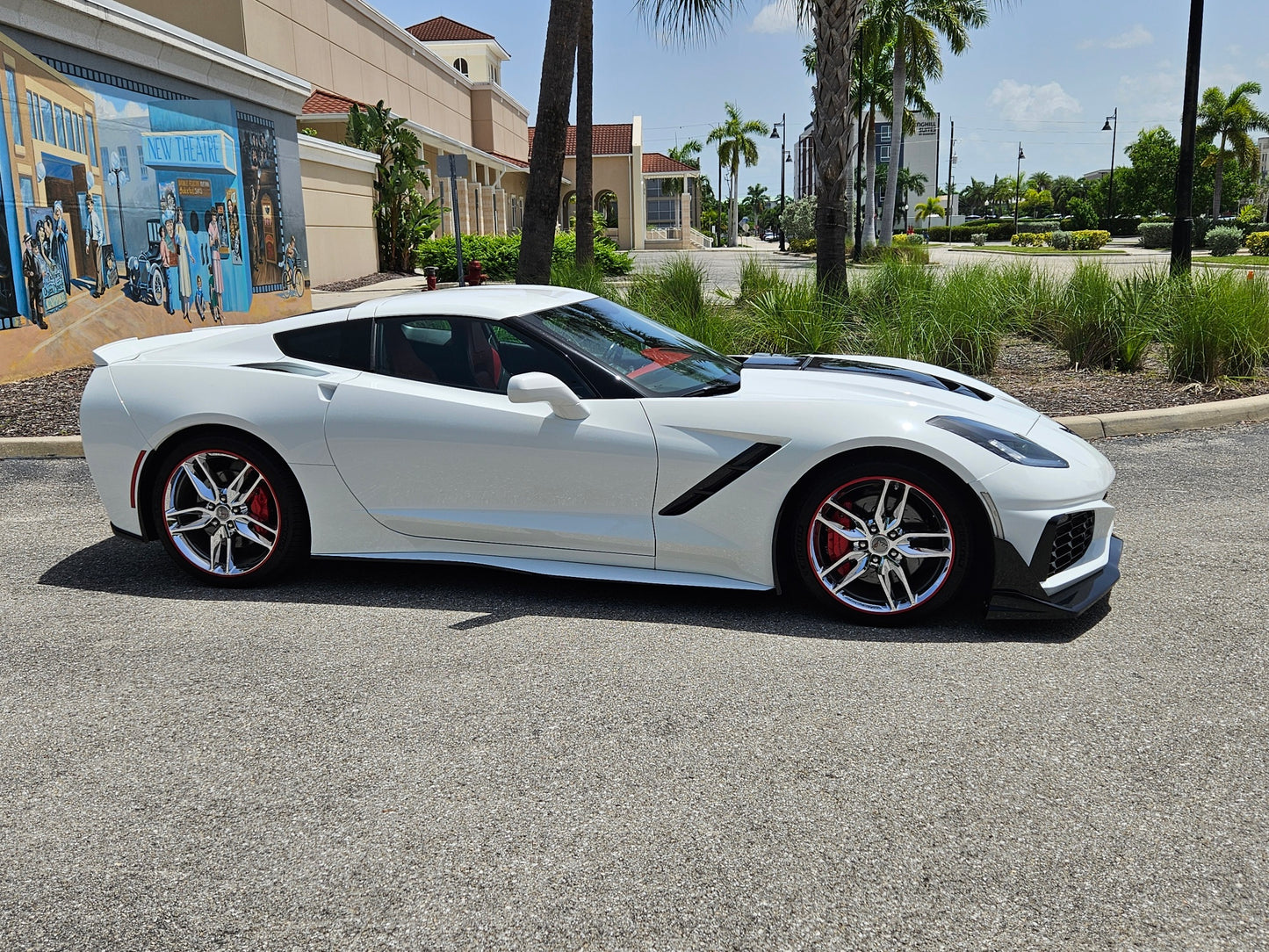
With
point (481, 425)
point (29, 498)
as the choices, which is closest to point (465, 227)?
point (29, 498)

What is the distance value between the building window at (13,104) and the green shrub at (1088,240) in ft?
184

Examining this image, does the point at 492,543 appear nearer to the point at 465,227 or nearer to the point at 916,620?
the point at 916,620

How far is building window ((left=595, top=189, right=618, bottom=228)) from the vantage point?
6575 centimetres

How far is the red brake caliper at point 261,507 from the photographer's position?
4.86m

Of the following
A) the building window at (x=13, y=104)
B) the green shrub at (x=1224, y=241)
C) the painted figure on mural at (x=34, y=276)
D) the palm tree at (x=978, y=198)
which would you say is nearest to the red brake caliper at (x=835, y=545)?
the painted figure on mural at (x=34, y=276)

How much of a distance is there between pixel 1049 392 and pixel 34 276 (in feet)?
32.5

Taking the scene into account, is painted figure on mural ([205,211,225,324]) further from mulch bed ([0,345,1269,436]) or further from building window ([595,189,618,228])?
building window ([595,189,618,228])

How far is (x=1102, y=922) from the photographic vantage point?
2.43m

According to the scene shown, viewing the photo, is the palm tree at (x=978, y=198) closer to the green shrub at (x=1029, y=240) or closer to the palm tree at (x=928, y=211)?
the palm tree at (x=928, y=211)

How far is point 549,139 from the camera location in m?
12.2

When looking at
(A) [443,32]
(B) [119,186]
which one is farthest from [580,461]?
(A) [443,32]

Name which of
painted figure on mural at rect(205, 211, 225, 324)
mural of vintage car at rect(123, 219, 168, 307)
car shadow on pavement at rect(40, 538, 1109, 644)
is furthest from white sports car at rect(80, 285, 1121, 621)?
painted figure on mural at rect(205, 211, 225, 324)

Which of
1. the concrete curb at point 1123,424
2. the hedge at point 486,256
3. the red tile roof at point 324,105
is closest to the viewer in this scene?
the concrete curb at point 1123,424

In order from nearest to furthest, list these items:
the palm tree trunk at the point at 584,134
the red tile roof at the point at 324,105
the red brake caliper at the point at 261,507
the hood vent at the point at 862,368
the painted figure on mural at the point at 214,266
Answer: the red brake caliper at the point at 261,507 < the hood vent at the point at 862,368 < the painted figure on mural at the point at 214,266 < the palm tree trunk at the point at 584,134 < the red tile roof at the point at 324,105
